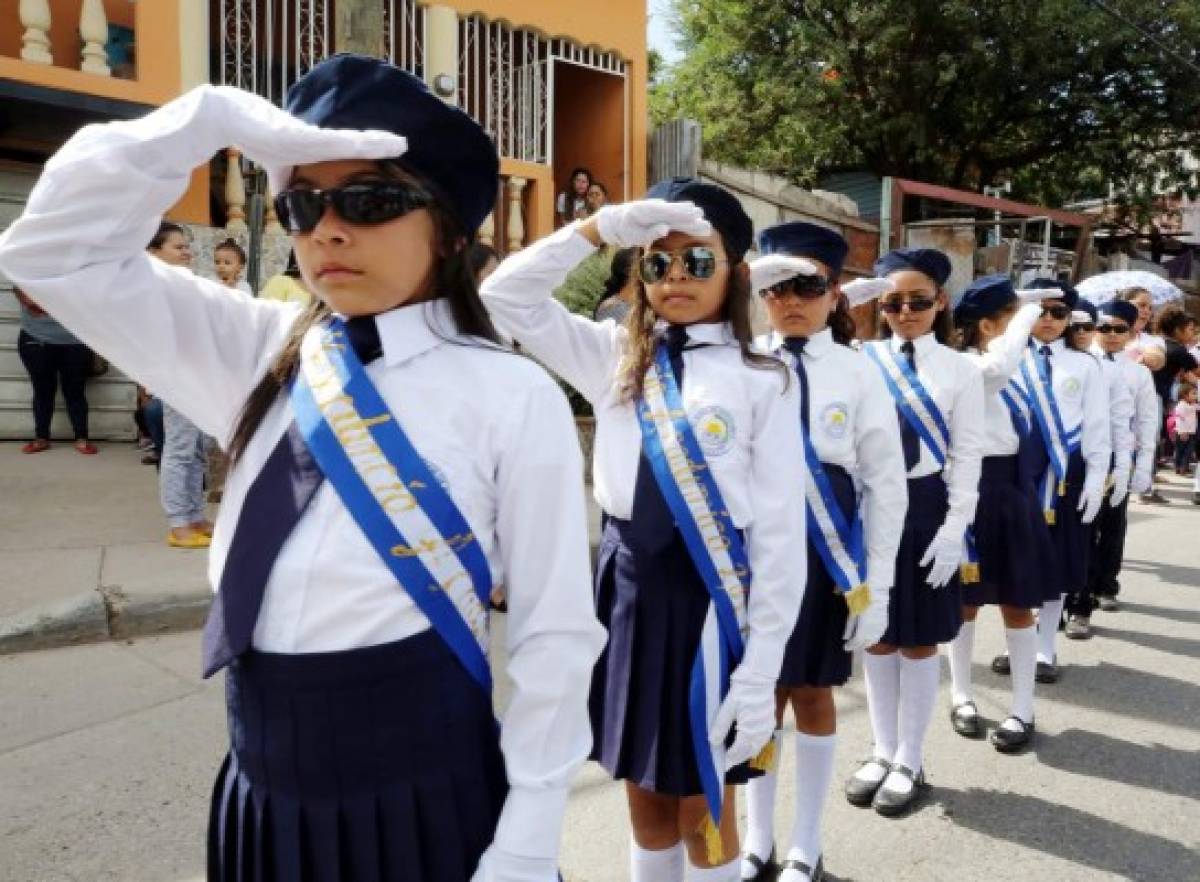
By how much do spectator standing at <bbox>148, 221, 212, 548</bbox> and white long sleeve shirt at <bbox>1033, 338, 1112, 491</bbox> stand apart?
4.42 m

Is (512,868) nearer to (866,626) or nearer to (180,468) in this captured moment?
(866,626)

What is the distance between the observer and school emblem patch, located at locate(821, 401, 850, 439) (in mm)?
2904

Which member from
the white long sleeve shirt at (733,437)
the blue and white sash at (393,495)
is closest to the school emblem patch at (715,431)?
the white long sleeve shirt at (733,437)

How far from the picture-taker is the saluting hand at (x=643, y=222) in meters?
2.24

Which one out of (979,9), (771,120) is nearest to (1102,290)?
(979,9)

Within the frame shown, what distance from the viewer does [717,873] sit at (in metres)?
2.39

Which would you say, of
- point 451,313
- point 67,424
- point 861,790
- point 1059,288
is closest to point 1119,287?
point 1059,288

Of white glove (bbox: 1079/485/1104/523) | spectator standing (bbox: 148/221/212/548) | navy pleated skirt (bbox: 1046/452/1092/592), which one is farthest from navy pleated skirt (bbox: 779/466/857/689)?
spectator standing (bbox: 148/221/212/548)

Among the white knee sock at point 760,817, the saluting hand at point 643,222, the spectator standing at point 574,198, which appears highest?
the spectator standing at point 574,198

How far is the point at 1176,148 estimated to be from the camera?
1795cm

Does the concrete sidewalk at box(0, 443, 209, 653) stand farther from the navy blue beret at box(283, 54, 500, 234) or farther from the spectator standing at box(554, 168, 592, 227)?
the spectator standing at box(554, 168, 592, 227)

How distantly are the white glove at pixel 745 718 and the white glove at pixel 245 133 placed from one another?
1.47 metres

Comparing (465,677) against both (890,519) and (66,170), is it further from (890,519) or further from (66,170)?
(890,519)

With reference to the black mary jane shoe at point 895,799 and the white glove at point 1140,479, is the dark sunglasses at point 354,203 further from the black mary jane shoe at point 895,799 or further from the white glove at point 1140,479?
the white glove at point 1140,479
